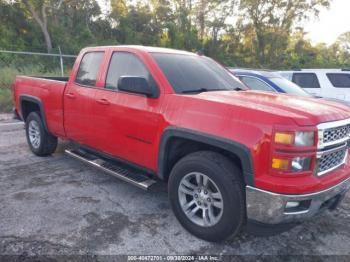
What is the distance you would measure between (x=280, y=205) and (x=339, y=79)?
8.83 m

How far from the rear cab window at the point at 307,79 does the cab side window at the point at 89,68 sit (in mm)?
7880

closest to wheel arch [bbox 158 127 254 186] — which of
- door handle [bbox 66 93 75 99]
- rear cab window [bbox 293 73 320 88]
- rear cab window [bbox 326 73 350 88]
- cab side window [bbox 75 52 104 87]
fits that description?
cab side window [bbox 75 52 104 87]

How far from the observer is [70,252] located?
2770 millimetres

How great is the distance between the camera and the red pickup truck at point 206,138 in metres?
2.50

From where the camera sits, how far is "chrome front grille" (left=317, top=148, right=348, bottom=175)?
2.67 m

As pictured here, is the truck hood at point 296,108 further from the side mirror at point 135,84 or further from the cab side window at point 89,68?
the cab side window at point 89,68

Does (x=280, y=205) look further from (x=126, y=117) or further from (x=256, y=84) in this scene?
(x=256, y=84)

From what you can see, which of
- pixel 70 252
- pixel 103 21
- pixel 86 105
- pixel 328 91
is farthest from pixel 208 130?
pixel 103 21

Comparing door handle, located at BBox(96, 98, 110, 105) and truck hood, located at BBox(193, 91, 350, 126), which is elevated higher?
truck hood, located at BBox(193, 91, 350, 126)

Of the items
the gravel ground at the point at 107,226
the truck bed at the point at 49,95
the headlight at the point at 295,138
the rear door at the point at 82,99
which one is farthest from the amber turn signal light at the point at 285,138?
the truck bed at the point at 49,95

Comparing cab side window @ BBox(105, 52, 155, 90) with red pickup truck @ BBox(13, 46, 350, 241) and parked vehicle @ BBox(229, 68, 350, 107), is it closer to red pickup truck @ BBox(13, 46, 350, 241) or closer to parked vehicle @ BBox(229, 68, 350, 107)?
red pickup truck @ BBox(13, 46, 350, 241)

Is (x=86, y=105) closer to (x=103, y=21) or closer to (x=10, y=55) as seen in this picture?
(x=10, y=55)

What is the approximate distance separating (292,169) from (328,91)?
27.9 feet

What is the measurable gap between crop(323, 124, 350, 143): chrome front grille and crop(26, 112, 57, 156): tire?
4.30 m
